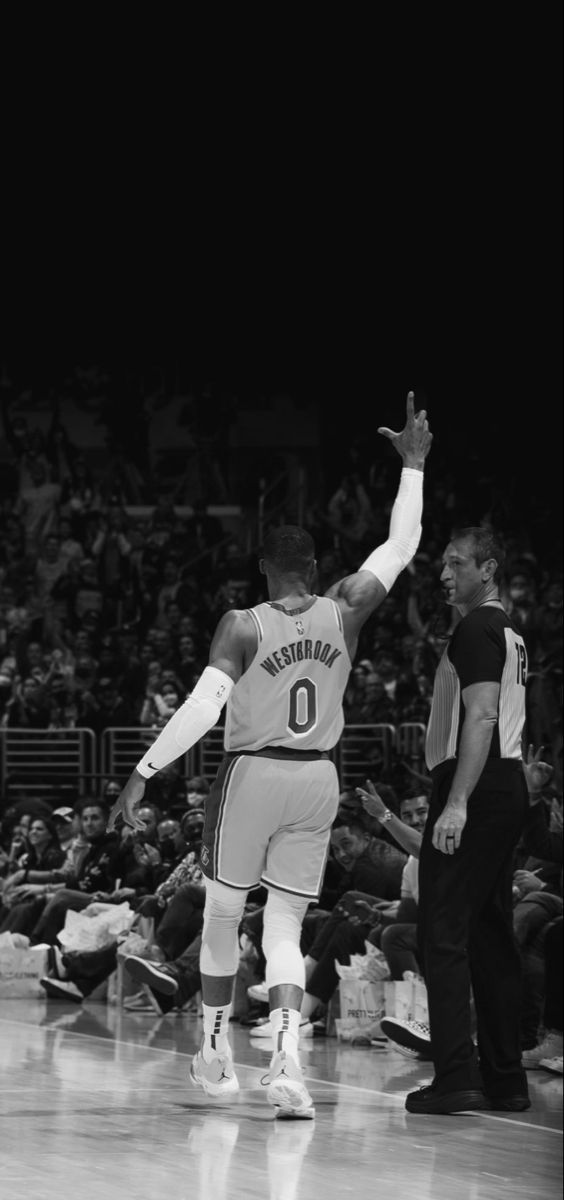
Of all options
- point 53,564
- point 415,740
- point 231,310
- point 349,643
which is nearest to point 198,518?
point 53,564

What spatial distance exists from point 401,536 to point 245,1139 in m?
2.28

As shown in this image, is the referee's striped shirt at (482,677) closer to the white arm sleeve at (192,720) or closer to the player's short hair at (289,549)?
the player's short hair at (289,549)

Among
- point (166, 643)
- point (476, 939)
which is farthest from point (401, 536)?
point (166, 643)

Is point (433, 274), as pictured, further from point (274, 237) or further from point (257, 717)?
point (257, 717)

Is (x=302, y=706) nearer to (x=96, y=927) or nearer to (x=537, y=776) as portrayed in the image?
(x=537, y=776)

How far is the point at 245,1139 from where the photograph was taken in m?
5.52

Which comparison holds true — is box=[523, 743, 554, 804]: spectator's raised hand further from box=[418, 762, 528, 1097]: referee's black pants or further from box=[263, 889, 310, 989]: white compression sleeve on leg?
box=[263, 889, 310, 989]: white compression sleeve on leg

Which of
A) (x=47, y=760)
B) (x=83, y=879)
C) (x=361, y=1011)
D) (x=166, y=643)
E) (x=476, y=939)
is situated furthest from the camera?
(x=166, y=643)

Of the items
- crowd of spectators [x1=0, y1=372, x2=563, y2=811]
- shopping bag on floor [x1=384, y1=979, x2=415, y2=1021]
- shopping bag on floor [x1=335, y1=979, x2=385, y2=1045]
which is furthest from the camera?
crowd of spectators [x1=0, y1=372, x2=563, y2=811]

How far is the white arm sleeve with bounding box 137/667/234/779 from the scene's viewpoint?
5859mm

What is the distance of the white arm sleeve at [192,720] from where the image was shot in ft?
19.2

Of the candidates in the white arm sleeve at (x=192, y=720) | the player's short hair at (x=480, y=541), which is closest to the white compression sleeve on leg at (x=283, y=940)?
the white arm sleeve at (x=192, y=720)

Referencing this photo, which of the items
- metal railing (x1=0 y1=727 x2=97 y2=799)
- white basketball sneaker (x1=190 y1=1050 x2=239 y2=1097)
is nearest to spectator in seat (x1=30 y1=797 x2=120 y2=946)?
metal railing (x1=0 y1=727 x2=97 y2=799)

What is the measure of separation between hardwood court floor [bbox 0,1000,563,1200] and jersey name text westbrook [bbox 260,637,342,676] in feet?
5.13
